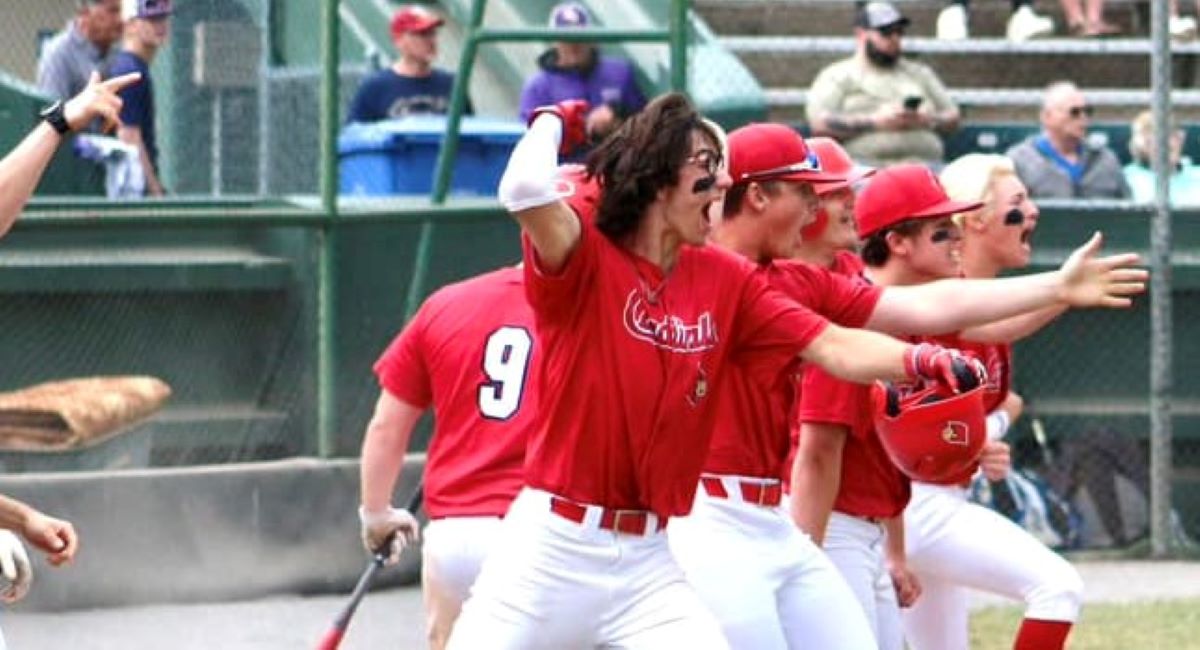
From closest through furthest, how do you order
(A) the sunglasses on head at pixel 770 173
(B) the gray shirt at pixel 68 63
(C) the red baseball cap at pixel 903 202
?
(A) the sunglasses on head at pixel 770 173, (C) the red baseball cap at pixel 903 202, (B) the gray shirt at pixel 68 63

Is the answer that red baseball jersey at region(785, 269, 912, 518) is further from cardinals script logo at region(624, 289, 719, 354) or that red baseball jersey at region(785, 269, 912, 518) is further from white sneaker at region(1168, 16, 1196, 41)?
white sneaker at region(1168, 16, 1196, 41)

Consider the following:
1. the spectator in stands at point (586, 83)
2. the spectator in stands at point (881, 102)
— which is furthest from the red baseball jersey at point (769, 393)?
the spectator in stands at point (881, 102)

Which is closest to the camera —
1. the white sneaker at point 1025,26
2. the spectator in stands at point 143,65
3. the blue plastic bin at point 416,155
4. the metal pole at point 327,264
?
the spectator in stands at point 143,65

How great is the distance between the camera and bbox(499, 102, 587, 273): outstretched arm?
229 inches

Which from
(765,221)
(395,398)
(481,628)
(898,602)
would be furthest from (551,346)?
(898,602)

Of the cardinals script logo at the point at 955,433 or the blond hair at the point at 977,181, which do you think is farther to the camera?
the blond hair at the point at 977,181

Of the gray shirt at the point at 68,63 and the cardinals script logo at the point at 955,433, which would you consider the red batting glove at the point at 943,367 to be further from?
the gray shirt at the point at 68,63

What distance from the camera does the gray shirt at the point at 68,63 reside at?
449 inches

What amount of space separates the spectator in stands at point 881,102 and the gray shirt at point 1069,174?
437 millimetres

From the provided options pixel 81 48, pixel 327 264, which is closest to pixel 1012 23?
pixel 327 264

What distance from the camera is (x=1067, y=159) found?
13641mm

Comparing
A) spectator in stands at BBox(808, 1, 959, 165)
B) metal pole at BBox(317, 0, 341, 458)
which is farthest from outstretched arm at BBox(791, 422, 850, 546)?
spectator in stands at BBox(808, 1, 959, 165)

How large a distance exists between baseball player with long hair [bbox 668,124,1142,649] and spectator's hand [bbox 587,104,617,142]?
16.8ft

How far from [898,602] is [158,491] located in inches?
173
